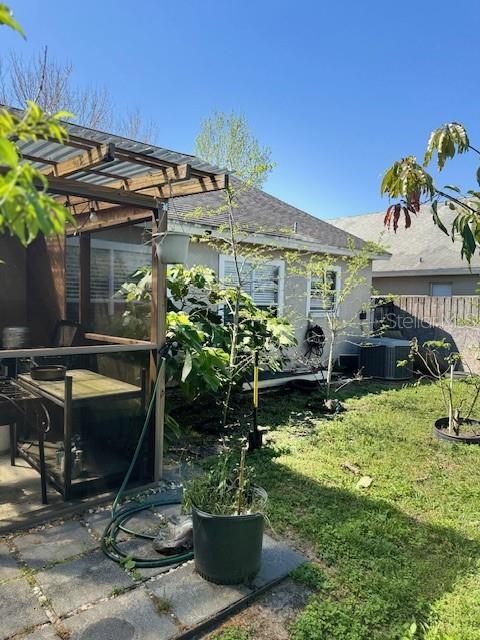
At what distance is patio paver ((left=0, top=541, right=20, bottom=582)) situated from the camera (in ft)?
8.55

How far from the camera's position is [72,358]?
3.47 meters

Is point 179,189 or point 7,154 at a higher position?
point 179,189

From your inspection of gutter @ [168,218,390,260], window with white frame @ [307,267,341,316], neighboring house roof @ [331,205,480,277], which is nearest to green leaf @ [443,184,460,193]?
gutter @ [168,218,390,260]

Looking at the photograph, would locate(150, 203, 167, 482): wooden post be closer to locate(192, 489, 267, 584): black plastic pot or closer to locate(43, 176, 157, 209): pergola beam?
locate(43, 176, 157, 209): pergola beam

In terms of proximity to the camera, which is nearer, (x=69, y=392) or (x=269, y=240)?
(x=69, y=392)

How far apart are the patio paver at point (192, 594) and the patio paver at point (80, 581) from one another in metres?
0.23

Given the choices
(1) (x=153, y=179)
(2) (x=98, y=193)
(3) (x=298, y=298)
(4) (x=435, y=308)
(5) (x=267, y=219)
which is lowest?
(4) (x=435, y=308)

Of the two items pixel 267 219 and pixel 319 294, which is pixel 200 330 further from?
pixel 267 219

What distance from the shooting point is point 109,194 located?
3.48 m

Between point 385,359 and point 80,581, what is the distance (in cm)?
810

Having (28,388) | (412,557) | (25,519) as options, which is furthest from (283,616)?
(28,388)

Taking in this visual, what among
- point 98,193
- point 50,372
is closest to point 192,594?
point 50,372

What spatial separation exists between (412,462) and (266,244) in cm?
446

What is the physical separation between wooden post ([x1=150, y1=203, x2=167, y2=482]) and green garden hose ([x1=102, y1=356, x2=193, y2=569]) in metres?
0.06
